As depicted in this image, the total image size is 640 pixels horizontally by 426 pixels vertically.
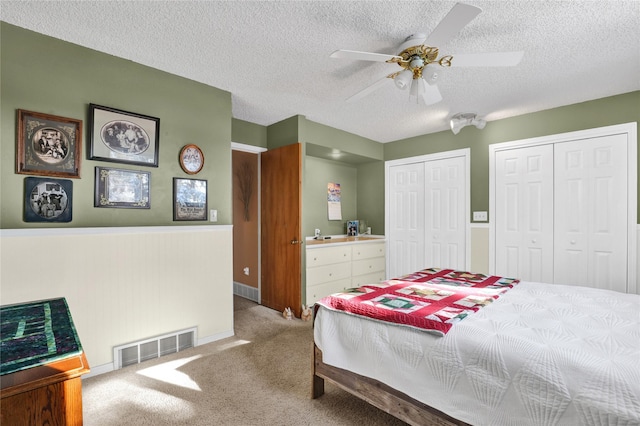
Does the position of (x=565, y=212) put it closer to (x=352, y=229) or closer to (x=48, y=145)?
(x=352, y=229)

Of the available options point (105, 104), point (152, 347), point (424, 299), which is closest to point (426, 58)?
point (424, 299)

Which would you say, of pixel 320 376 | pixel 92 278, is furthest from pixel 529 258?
pixel 92 278

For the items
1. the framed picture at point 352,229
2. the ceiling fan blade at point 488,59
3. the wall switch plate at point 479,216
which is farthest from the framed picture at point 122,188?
the wall switch plate at point 479,216

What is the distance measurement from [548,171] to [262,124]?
3491 millimetres

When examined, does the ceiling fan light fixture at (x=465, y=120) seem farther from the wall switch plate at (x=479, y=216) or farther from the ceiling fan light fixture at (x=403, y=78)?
the ceiling fan light fixture at (x=403, y=78)

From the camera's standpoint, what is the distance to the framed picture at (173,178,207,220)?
271 centimetres

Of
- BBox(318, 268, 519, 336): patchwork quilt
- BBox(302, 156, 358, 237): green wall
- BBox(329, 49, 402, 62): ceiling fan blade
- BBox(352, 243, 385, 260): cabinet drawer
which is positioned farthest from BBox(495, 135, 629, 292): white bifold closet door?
BBox(329, 49, 402, 62): ceiling fan blade

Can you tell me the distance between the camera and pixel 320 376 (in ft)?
6.47

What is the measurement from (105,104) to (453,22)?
247 cm

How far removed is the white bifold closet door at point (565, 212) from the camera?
3100mm

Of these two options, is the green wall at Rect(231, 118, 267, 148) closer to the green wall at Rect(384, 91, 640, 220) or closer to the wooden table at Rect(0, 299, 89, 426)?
the green wall at Rect(384, 91, 640, 220)

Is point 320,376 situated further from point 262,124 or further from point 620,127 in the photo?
point 620,127

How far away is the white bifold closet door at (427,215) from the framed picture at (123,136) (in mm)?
3458

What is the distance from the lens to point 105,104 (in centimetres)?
235
